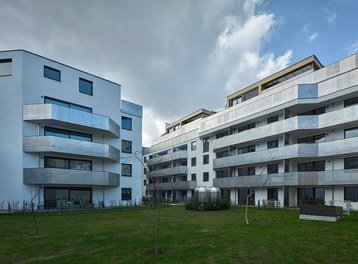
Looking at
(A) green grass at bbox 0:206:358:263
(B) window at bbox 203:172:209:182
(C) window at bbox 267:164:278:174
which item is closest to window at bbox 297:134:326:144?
(C) window at bbox 267:164:278:174

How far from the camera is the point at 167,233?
13.5 metres

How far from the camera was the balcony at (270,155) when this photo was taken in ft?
97.8

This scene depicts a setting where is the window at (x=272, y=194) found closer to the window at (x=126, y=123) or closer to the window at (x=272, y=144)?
the window at (x=272, y=144)

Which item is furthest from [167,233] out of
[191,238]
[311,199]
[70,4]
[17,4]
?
[311,199]

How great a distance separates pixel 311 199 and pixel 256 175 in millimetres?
7183

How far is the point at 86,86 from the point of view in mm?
34219

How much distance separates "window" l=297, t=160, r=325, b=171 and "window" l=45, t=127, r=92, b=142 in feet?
86.4

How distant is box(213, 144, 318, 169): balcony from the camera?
29.8m

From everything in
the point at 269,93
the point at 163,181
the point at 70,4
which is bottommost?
the point at 163,181

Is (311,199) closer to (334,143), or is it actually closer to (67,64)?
(334,143)

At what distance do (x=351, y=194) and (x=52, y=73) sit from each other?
113 feet

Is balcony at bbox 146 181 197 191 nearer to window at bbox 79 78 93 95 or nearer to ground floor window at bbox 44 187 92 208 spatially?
ground floor window at bbox 44 187 92 208

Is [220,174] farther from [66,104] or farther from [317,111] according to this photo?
[66,104]

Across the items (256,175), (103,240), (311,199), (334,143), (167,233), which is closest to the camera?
(103,240)
